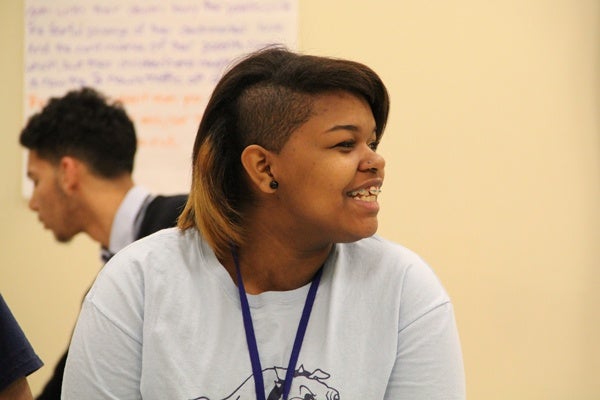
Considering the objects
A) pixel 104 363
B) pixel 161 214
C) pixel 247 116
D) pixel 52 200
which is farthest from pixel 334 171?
pixel 52 200

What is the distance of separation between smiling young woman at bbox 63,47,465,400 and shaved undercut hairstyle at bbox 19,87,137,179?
1.08 metres

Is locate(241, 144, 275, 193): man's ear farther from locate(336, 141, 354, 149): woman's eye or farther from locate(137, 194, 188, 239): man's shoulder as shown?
locate(137, 194, 188, 239): man's shoulder

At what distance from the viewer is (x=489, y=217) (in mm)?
2582

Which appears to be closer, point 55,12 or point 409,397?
point 409,397

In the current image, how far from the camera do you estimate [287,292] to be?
1450 millimetres

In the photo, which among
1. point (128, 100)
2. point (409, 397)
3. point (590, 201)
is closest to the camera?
point (409, 397)

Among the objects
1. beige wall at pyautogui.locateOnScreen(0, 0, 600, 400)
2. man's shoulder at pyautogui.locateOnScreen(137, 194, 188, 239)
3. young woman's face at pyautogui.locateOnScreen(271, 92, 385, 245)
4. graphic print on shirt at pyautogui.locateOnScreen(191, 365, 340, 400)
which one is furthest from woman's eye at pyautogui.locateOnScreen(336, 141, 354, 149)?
beige wall at pyautogui.locateOnScreen(0, 0, 600, 400)

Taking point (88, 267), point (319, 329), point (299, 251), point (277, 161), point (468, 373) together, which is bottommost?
point (468, 373)

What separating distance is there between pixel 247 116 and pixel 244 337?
40 cm

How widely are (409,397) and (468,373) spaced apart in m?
1.25

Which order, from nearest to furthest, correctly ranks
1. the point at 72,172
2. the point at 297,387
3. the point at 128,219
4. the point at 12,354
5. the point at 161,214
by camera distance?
the point at 297,387 < the point at 12,354 < the point at 161,214 < the point at 128,219 < the point at 72,172

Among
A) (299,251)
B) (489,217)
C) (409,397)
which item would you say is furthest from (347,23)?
(409,397)

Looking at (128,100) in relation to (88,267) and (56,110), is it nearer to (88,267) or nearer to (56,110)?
(56,110)

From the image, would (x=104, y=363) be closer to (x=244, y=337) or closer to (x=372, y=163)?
(x=244, y=337)
